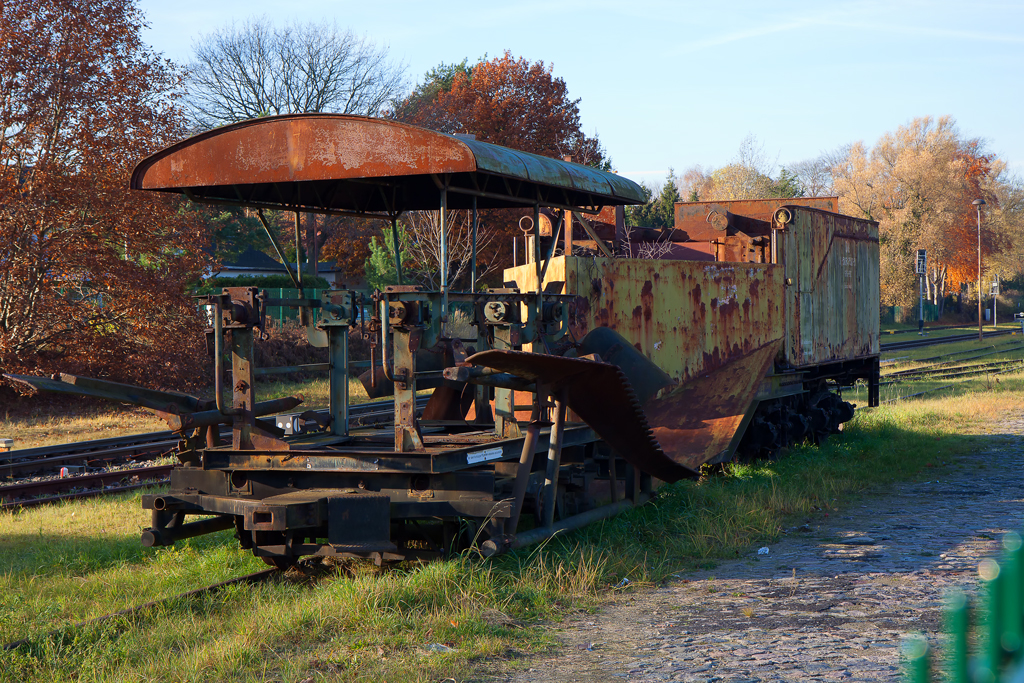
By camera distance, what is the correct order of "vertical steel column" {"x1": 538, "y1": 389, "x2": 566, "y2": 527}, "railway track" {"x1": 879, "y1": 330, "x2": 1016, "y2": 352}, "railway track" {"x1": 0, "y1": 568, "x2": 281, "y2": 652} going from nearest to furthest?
"railway track" {"x1": 0, "y1": 568, "x2": 281, "y2": 652}
"vertical steel column" {"x1": 538, "y1": 389, "x2": 566, "y2": 527}
"railway track" {"x1": 879, "y1": 330, "x2": 1016, "y2": 352}

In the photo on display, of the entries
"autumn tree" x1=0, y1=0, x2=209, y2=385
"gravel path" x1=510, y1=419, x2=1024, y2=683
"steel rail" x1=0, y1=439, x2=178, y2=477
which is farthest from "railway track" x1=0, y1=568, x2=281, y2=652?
"autumn tree" x1=0, y1=0, x2=209, y2=385

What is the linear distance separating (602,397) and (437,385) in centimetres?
145

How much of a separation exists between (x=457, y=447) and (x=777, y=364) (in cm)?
640

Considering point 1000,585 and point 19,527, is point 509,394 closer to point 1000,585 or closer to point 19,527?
point 19,527

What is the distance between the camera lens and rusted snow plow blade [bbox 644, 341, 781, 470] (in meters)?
10.1

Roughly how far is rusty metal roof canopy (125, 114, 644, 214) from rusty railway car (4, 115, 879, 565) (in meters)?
0.02

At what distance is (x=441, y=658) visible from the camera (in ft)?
16.7

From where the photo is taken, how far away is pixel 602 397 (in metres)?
7.21

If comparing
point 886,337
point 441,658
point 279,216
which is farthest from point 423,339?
point 886,337

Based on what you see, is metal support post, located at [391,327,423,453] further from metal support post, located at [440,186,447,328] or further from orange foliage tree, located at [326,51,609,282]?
orange foliage tree, located at [326,51,609,282]

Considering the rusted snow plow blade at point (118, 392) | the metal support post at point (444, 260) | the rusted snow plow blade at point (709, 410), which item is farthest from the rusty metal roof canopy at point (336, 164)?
the rusted snow plow blade at point (709, 410)

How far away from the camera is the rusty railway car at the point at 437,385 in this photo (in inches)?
250

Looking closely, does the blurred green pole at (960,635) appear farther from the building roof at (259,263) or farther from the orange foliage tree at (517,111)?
the building roof at (259,263)

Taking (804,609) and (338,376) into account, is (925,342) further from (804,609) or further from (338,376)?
A: (338,376)
